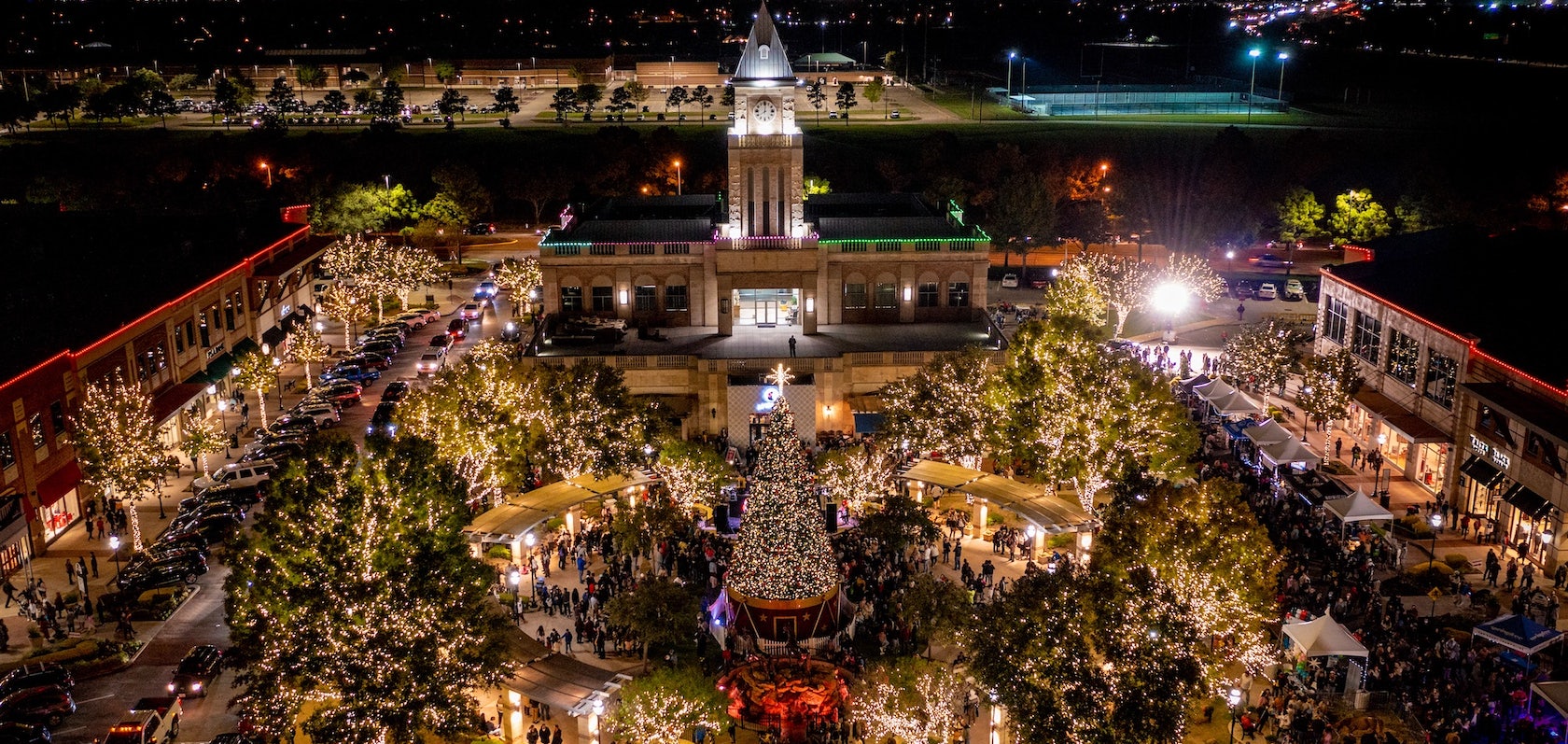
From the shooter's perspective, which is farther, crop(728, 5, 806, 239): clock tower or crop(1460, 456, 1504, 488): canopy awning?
crop(728, 5, 806, 239): clock tower

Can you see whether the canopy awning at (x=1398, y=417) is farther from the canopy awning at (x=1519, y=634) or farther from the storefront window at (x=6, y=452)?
the storefront window at (x=6, y=452)

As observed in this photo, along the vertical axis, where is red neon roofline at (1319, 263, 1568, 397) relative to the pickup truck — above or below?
above

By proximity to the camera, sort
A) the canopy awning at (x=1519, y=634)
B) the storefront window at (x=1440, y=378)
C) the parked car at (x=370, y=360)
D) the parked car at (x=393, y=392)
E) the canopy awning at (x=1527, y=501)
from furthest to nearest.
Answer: the parked car at (x=370, y=360), the parked car at (x=393, y=392), the storefront window at (x=1440, y=378), the canopy awning at (x=1527, y=501), the canopy awning at (x=1519, y=634)

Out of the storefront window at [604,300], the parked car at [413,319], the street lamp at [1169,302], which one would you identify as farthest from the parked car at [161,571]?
the street lamp at [1169,302]

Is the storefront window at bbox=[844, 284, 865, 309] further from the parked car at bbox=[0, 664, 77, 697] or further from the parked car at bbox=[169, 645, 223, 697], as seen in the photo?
the parked car at bbox=[0, 664, 77, 697]

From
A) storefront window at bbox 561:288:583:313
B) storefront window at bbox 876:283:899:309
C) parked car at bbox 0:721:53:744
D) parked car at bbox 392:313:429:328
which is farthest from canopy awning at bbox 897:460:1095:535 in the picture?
parked car at bbox 392:313:429:328

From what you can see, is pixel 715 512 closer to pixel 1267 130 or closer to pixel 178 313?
pixel 178 313
